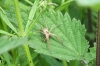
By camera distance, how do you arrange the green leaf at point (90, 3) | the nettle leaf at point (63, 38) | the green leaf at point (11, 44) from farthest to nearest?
the nettle leaf at point (63, 38)
the green leaf at point (11, 44)
the green leaf at point (90, 3)

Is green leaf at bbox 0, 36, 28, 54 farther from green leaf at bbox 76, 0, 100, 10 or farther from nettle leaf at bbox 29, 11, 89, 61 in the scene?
nettle leaf at bbox 29, 11, 89, 61

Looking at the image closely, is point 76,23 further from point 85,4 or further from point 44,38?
point 85,4

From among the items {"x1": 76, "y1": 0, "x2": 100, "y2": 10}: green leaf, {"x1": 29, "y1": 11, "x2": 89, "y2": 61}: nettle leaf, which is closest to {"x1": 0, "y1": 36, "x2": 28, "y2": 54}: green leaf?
{"x1": 76, "y1": 0, "x2": 100, "y2": 10}: green leaf

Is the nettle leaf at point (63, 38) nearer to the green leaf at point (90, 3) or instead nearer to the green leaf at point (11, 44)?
the green leaf at point (11, 44)

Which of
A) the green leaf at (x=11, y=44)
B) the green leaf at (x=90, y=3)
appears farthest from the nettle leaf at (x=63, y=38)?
the green leaf at (x=90, y=3)

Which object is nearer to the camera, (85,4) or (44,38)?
(85,4)

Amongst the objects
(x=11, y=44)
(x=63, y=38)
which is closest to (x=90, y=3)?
(x=11, y=44)

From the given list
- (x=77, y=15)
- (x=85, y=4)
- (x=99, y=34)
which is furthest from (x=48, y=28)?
(x=77, y=15)

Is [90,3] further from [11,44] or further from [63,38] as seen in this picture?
[63,38]
